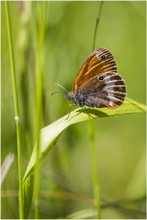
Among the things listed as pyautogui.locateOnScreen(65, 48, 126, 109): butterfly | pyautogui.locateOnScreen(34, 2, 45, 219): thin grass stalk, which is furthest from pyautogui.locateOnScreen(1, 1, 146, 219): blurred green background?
pyautogui.locateOnScreen(65, 48, 126, 109): butterfly

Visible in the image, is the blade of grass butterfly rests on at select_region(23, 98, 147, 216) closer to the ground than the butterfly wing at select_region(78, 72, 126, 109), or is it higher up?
closer to the ground

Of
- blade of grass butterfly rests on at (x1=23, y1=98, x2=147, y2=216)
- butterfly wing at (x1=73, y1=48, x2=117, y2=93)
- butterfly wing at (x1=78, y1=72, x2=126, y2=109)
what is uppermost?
butterfly wing at (x1=73, y1=48, x2=117, y2=93)

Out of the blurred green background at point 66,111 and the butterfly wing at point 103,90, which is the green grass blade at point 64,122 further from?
the blurred green background at point 66,111

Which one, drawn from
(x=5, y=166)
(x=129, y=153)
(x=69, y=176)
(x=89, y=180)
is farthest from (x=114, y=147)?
(x=5, y=166)

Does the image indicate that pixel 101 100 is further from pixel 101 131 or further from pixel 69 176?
pixel 101 131

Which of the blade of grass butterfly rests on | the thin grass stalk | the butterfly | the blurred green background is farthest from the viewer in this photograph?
the blurred green background

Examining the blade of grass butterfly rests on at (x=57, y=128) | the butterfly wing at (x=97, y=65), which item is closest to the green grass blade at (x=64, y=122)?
the blade of grass butterfly rests on at (x=57, y=128)

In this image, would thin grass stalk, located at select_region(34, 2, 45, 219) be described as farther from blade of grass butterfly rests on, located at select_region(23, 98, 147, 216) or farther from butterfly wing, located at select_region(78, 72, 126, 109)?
butterfly wing, located at select_region(78, 72, 126, 109)
